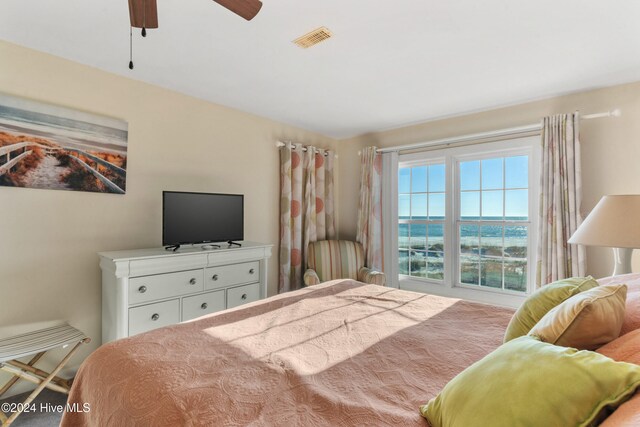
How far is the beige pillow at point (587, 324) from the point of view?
36.8 inches

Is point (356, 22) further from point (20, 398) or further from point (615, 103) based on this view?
point (20, 398)

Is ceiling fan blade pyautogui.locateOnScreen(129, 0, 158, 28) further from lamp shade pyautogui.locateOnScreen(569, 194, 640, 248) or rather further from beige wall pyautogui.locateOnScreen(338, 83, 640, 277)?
beige wall pyautogui.locateOnScreen(338, 83, 640, 277)

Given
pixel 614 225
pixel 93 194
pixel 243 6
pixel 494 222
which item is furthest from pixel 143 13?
pixel 494 222

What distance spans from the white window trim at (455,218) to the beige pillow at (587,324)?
8.13 feet

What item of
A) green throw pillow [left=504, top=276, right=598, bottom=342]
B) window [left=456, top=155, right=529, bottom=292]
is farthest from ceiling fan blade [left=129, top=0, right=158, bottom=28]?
window [left=456, top=155, right=529, bottom=292]

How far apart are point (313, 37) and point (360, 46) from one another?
0.34 metres

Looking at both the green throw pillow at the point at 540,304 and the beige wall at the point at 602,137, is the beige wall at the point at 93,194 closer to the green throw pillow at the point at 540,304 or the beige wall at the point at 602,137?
the green throw pillow at the point at 540,304

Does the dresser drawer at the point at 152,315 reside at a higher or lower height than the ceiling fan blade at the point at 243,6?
lower

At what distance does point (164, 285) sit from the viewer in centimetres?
243

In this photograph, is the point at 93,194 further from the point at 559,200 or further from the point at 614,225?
the point at 559,200

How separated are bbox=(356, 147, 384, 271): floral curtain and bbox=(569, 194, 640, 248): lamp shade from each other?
232cm

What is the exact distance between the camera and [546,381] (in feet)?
2.32

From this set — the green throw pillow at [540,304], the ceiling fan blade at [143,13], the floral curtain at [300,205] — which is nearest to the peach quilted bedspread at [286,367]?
the green throw pillow at [540,304]

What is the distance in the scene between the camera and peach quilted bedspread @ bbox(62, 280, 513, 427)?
0.93 meters
